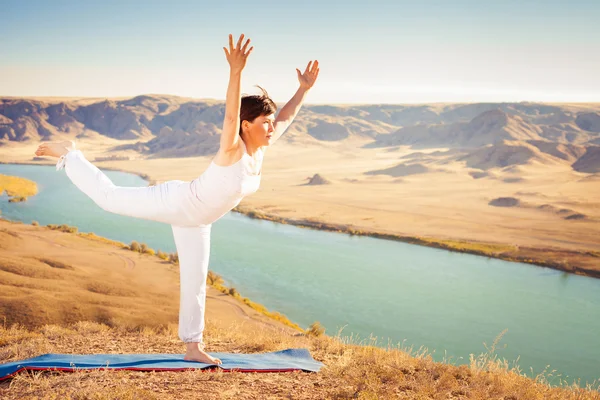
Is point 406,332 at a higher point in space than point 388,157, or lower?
lower

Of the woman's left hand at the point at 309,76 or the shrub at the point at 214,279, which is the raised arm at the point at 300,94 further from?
the shrub at the point at 214,279

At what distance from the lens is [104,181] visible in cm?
330

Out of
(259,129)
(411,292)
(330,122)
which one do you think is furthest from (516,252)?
(330,122)

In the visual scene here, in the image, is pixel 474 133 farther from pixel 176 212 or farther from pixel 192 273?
pixel 176 212

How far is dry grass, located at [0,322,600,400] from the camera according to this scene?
115 inches

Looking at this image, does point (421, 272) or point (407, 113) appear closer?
point (421, 272)

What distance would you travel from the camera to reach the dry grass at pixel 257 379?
2.92 meters

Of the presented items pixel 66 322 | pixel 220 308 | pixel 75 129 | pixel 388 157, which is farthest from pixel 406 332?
pixel 75 129

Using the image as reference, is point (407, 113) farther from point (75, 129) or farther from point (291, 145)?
point (75, 129)

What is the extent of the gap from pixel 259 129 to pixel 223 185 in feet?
1.46

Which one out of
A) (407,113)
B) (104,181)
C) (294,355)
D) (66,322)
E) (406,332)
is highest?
(407,113)

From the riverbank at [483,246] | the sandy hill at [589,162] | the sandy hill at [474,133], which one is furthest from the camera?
the sandy hill at [474,133]

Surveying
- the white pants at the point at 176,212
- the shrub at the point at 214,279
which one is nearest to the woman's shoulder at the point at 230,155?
the white pants at the point at 176,212

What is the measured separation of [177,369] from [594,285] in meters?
20.0
